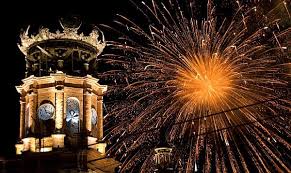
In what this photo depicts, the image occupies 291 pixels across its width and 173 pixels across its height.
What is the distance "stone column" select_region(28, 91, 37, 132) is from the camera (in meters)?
48.4

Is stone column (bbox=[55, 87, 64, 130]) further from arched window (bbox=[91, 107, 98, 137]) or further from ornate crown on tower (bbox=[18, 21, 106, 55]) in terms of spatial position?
ornate crown on tower (bbox=[18, 21, 106, 55])

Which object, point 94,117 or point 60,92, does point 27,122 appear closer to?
point 60,92

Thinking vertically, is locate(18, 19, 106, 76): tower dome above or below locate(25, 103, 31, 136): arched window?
above

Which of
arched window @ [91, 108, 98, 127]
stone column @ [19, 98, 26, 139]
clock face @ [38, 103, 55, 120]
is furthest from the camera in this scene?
arched window @ [91, 108, 98, 127]

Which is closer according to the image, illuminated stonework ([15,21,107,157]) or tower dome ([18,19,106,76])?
illuminated stonework ([15,21,107,157])

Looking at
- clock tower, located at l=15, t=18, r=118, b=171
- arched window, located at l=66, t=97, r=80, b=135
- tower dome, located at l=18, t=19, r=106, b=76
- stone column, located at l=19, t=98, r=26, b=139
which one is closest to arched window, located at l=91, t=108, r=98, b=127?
clock tower, located at l=15, t=18, r=118, b=171

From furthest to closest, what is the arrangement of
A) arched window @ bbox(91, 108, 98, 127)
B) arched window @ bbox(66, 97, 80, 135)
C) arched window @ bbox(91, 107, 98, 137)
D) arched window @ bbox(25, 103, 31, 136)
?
arched window @ bbox(91, 108, 98, 127) < arched window @ bbox(91, 107, 98, 137) < arched window @ bbox(66, 97, 80, 135) < arched window @ bbox(25, 103, 31, 136)

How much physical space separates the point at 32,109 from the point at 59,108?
6.77 ft

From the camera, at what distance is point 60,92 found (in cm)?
4822

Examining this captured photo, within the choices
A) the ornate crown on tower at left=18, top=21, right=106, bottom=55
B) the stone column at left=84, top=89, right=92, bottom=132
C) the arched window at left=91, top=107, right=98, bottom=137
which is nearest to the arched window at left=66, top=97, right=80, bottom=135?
the stone column at left=84, top=89, right=92, bottom=132

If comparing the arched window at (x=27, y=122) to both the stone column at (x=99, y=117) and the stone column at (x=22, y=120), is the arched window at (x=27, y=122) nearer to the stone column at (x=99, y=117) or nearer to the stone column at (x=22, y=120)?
the stone column at (x=22, y=120)

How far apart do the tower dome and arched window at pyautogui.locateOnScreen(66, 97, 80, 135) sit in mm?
1876

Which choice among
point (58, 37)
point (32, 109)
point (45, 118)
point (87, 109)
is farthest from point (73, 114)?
point (58, 37)

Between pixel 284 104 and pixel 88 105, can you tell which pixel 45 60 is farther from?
pixel 284 104
